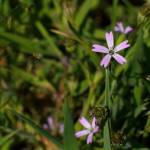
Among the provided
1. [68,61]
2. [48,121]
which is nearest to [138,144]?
[48,121]

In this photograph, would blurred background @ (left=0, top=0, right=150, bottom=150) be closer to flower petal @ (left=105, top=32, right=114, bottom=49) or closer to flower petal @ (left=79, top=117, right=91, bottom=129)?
flower petal @ (left=79, top=117, right=91, bottom=129)

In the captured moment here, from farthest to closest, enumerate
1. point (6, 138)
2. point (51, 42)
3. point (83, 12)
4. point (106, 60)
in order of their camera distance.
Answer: point (83, 12)
point (51, 42)
point (6, 138)
point (106, 60)

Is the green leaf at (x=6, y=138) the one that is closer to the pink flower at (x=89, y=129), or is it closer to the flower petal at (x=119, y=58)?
the pink flower at (x=89, y=129)

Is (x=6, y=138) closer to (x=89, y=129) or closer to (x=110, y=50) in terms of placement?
(x=89, y=129)

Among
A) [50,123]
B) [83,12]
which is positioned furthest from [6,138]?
[83,12]

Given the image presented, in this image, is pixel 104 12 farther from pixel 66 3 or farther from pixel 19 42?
pixel 19 42

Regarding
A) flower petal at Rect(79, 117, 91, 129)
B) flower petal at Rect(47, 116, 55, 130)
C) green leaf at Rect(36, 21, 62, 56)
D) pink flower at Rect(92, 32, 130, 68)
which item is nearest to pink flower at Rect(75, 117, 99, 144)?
flower petal at Rect(79, 117, 91, 129)
